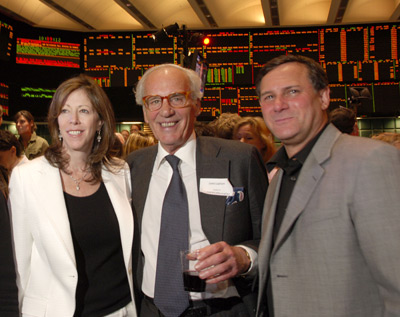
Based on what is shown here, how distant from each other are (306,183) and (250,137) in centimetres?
222

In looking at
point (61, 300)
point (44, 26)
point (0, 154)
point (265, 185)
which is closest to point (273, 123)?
point (265, 185)

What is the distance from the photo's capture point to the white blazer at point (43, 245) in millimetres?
1782

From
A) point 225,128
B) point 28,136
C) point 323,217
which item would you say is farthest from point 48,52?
point 323,217

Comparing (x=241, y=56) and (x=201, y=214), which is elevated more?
(x=241, y=56)

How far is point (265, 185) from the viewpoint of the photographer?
6.72 feet

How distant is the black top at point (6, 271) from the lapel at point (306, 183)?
1064 mm

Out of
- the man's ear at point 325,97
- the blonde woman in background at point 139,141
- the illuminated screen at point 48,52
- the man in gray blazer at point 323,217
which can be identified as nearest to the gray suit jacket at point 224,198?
the man in gray blazer at point 323,217

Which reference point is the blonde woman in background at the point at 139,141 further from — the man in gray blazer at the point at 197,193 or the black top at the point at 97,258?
the black top at the point at 97,258

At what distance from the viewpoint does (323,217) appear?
1413mm

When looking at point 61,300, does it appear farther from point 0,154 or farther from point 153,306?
point 0,154

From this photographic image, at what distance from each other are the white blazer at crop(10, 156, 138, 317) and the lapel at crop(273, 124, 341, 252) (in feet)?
2.66

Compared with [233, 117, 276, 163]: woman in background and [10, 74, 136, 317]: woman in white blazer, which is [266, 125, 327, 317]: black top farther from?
[233, 117, 276, 163]: woman in background

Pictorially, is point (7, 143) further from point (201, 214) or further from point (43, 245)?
point (201, 214)

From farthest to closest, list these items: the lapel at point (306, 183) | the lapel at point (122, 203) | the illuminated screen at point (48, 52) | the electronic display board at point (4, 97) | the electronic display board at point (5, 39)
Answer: the illuminated screen at point (48, 52)
the electronic display board at point (4, 97)
the electronic display board at point (5, 39)
the lapel at point (122, 203)
the lapel at point (306, 183)
